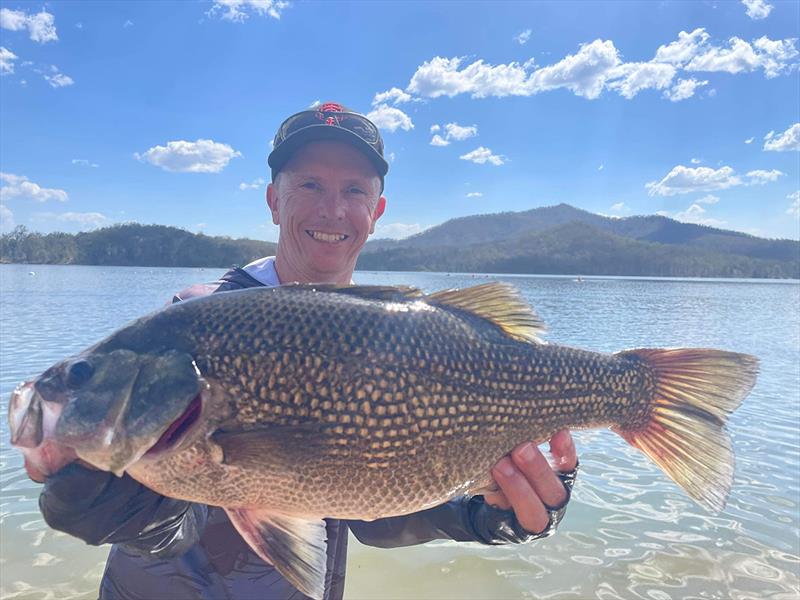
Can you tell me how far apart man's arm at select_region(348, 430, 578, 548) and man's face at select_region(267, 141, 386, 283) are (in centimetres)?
204

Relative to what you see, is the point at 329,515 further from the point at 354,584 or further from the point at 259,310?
the point at 354,584

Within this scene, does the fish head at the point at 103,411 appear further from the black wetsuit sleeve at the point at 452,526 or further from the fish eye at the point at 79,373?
the black wetsuit sleeve at the point at 452,526

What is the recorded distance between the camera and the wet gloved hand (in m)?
3.12

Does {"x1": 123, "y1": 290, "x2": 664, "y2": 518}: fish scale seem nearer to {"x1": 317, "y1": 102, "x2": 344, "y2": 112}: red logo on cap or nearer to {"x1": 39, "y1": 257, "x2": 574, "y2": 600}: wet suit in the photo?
{"x1": 39, "y1": 257, "x2": 574, "y2": 600}: wet suit

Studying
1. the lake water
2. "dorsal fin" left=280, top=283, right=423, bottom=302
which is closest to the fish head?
"dorsal fin" left=280, top=283, right=423, bottom=302

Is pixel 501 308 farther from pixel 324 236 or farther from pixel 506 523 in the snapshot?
pixel 324 236

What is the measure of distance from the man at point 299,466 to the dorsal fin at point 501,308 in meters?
0.64

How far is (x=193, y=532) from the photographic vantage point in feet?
10.2

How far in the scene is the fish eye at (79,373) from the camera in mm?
2551

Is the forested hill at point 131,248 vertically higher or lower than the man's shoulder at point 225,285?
higher

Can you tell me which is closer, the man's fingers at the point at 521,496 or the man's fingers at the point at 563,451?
the man's fingers at the point at 521,496

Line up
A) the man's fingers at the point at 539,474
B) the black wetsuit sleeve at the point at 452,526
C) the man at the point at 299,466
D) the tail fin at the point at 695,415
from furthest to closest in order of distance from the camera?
the black wetsuit sleeve at the point at 452,526
the tail fin at the point at 695,415
the man's fingers at the point at 539,474
the man at the point at 299,466

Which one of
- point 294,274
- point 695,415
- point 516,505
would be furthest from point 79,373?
point 695,415

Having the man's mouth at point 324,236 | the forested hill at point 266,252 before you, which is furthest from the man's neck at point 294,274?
the forested hill at point 266,252
